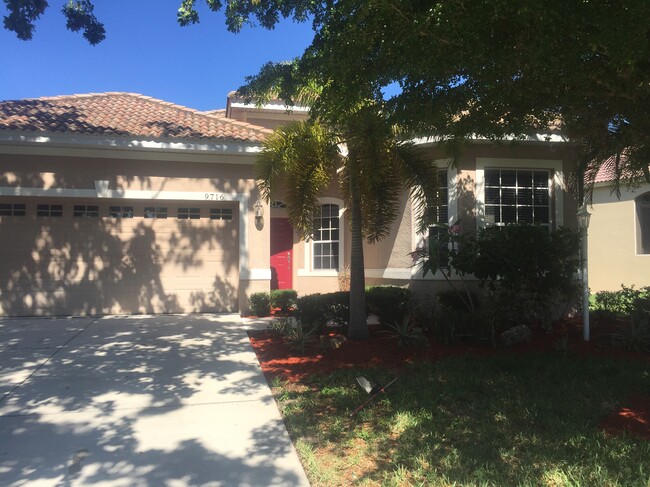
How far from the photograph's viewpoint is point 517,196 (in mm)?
10508

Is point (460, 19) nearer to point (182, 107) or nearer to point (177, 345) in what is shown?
point (177, 345)

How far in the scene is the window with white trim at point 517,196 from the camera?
1040 cm

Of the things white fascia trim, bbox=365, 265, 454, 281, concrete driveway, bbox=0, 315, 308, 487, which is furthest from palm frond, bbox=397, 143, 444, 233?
concrete driveway, bbox=0, 315, 308, 487

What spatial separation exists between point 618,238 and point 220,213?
12.0 metres

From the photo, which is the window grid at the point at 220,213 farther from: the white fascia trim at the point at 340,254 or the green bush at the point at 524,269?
the green bush at the point at 524,269

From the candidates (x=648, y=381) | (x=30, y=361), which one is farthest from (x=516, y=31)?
(x=30, y=361)

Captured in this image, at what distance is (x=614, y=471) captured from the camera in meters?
3.69

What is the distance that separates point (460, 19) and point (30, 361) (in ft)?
22.8

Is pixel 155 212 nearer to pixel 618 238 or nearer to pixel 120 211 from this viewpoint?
pixel 120 211

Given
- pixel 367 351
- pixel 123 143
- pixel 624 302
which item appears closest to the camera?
pixel 367 351

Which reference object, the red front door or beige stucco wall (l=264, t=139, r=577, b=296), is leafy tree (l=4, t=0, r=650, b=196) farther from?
the red front door

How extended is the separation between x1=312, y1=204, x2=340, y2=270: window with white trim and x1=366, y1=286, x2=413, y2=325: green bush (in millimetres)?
3901

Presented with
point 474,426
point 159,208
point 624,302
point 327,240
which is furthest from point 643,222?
point 159,208

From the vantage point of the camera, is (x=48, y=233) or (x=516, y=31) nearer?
(x=516, y=31)
